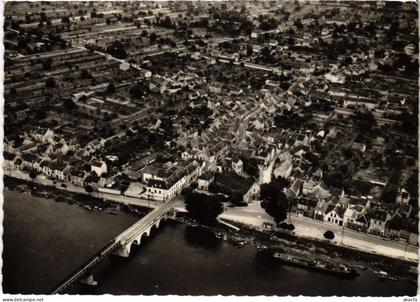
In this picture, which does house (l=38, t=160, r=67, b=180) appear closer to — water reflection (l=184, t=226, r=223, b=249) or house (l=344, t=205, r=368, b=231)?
water reflection (l=184, t=226, r=223, b=249)

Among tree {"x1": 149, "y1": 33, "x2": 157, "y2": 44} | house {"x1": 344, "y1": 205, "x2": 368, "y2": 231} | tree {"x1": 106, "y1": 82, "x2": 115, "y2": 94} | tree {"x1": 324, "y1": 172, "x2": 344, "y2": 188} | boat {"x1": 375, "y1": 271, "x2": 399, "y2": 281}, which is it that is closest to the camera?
boat {"x1": 375, "y1": 271, "x2": 399, "y2": 281}

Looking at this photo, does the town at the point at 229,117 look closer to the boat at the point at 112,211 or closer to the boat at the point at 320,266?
the boat at the point at 112,211

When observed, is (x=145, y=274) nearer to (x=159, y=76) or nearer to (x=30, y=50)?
(x=159, y=76)

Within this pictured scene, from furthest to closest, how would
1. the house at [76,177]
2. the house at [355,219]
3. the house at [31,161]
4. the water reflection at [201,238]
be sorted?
the house at [31,161], the house at [76,177], the house at [355,219], the water reflection at [201,238]

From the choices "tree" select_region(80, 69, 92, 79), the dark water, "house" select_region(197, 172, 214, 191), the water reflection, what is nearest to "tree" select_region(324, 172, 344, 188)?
"house" select_region(197, 172, 214, 191)

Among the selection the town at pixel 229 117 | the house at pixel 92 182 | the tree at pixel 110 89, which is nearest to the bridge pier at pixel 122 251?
the town at pixel 229 117

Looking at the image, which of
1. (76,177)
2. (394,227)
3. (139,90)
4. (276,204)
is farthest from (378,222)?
(139,90)
